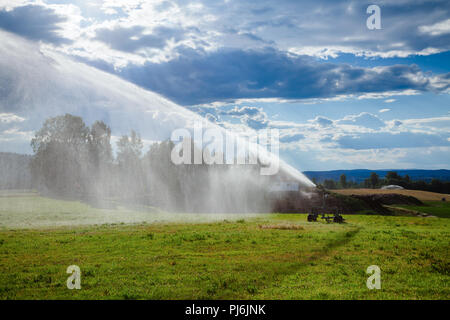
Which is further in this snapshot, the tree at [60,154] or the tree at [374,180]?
the tree at [374,180]

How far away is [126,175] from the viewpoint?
87000 millimetres

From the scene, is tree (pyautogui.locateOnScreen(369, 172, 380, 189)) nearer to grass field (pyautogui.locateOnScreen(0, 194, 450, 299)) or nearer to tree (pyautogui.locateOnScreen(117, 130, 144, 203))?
tree (pyautogui.locateOnScreen(117, 130, 144, 203))

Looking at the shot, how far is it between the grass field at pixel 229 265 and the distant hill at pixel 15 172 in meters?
55.5

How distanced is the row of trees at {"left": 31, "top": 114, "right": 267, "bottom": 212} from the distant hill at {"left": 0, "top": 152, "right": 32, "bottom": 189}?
215 cm

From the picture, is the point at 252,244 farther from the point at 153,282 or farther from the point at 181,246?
the point at 153,282

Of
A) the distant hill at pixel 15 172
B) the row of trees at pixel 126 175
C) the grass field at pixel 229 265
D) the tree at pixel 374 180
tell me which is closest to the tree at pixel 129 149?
the row of trees at pixel 126 175

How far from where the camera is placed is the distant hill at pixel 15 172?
7706cm

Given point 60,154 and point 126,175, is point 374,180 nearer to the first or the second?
point 126,175

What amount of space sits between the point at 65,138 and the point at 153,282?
71.4 m

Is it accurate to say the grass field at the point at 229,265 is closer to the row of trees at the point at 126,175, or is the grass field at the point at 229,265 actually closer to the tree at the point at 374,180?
the row of trees at the point at 126,175

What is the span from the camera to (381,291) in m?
14.0

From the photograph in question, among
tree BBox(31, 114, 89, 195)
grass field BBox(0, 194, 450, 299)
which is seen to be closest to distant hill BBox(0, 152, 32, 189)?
tree BBox(31, 114, 89, 195)

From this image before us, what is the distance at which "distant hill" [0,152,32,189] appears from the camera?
77.1 metres
